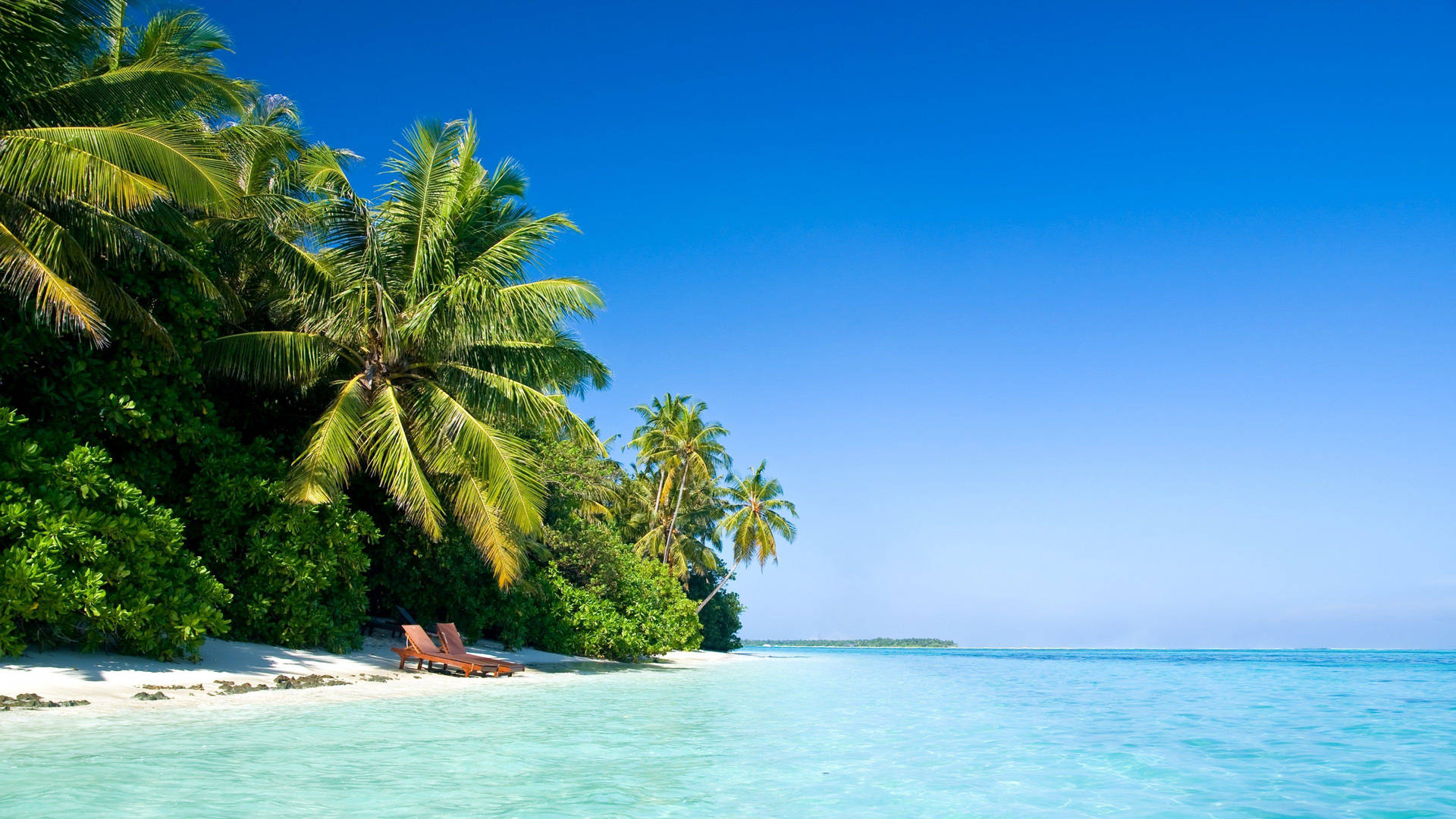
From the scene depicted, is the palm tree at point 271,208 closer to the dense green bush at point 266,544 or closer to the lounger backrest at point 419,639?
the dense green bush at point 266,544

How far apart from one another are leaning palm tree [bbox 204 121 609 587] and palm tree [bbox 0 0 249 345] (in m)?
2.57

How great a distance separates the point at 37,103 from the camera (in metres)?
9.99

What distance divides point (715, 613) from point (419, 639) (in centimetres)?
3047

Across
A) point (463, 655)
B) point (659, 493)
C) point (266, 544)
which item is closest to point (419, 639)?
point (463, 655)

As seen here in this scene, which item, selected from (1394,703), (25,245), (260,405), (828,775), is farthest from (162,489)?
(1394,703)

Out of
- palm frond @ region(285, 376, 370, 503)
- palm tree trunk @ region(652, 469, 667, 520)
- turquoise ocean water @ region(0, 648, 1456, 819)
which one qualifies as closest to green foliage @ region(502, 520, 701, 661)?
palm frond @ region(285, 376, 370, 503)

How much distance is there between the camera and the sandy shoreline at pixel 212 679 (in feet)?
27.9

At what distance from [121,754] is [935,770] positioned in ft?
19.6

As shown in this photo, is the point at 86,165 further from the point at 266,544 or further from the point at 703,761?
the point at 703,761

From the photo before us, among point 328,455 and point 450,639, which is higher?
point 328,455

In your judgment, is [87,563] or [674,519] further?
[674,519]

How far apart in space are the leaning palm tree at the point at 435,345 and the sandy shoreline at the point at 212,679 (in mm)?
2321

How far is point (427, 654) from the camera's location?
1431cm

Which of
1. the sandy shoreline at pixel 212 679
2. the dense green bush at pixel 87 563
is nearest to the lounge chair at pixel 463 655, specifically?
the sandy shoreline at pixel 212 679
